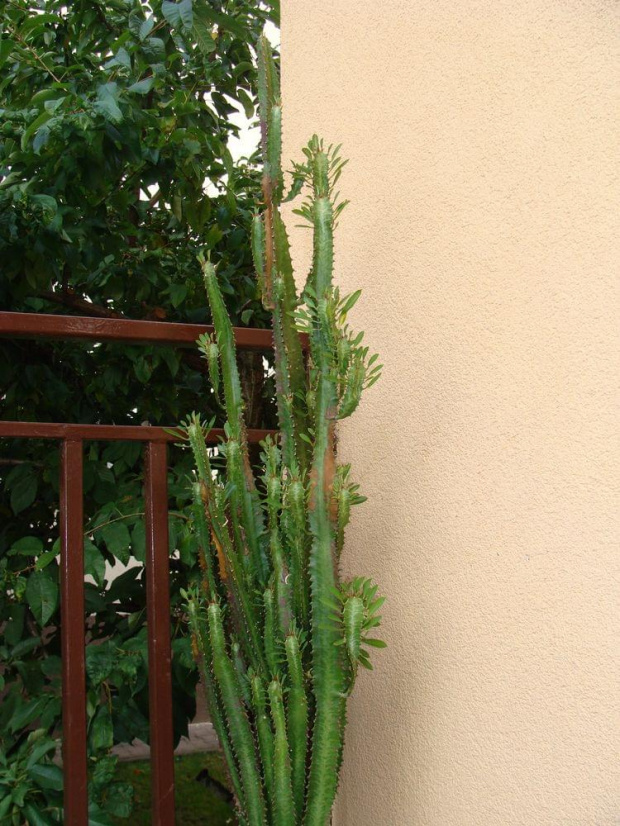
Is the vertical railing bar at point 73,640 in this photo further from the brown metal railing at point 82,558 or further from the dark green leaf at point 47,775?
the dark green leaf at point 47,775

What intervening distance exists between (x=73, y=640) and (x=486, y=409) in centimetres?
81

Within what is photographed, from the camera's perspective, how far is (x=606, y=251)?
3.45ft

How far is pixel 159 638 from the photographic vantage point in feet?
4.98

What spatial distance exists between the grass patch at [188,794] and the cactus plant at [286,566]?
220cm

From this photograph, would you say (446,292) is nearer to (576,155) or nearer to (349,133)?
(576,155)

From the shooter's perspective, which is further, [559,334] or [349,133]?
[349,133]

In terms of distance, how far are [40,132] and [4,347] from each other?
0.72 metres

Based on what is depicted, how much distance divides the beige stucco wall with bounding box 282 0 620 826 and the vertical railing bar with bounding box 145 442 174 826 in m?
0.35

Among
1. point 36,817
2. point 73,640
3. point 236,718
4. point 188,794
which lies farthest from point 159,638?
point 188,794

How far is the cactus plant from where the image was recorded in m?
1.24

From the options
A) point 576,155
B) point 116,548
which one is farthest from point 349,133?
point 116,548

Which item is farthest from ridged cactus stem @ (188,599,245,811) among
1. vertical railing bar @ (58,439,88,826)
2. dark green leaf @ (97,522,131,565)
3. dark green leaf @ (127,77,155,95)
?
dark green leaf @ (127,77,155,95)

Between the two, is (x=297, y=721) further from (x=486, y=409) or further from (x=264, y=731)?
(x=486, y=409)

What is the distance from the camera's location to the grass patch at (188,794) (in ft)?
11.2
